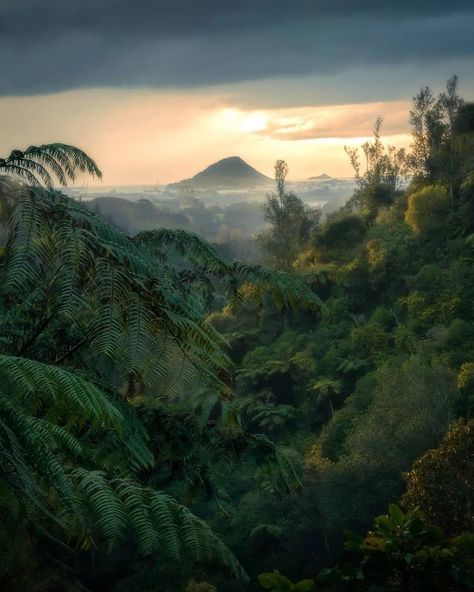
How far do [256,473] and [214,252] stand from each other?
187 centimetres

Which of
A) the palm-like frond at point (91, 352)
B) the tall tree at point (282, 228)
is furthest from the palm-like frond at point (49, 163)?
the tall tree at point (282, 228)

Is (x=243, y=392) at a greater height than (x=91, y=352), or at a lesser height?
lesser

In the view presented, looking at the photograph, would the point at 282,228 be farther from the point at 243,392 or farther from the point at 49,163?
the point at 49,163

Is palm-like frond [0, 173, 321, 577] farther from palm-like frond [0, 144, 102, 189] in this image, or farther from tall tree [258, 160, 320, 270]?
tall tree [258, 160, 320, 270]

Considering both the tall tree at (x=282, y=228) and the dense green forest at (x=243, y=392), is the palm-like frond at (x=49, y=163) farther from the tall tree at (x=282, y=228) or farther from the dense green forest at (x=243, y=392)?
the tall tree at (x=282, y=228)

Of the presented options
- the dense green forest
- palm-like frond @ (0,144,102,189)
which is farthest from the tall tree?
palm-like frond @ (0,144,102,189)

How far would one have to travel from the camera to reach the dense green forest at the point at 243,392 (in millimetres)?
3828

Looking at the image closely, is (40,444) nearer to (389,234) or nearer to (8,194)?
(8,194)

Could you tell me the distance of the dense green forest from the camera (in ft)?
12.6

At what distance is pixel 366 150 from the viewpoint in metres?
54.2

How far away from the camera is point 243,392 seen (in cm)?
3731

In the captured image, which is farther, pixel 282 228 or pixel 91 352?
pixel 282 228

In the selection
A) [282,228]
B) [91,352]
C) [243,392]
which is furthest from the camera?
[282,228]

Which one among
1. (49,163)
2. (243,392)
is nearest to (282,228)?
(243,392)
